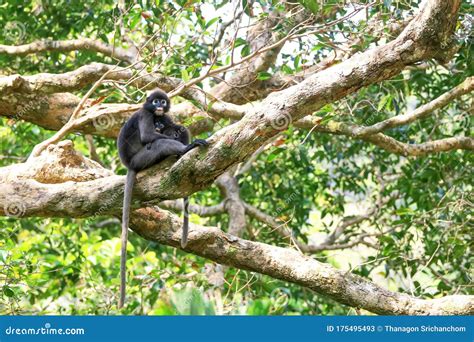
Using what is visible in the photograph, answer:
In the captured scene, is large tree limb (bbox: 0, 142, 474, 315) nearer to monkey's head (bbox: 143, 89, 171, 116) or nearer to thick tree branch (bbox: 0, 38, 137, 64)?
monkey's head (bbox: 143, 89, 171, 116)

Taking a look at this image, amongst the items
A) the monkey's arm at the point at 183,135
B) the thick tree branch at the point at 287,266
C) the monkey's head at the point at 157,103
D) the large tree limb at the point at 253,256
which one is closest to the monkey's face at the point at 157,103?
the monkey's head at the point at 157,103

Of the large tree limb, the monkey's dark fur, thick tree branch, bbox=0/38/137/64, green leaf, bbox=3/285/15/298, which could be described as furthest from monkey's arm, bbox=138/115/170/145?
thick tree branch, bbox=0/38/137/64

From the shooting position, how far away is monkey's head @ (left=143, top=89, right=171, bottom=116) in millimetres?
4488

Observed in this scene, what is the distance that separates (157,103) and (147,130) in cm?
29

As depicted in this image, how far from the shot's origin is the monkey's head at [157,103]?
4488mm

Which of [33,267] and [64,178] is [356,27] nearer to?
[64,178]

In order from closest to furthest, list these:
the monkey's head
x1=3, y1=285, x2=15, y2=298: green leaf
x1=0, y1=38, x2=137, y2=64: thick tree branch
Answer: x1=3, y1=285, x2=15, y2=298: green leaf, the monkey's head, x1=0, y1=38, x2=137, y2=64: thick tree branch

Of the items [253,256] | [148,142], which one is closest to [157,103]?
[148,142]

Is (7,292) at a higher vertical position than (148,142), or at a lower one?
lower

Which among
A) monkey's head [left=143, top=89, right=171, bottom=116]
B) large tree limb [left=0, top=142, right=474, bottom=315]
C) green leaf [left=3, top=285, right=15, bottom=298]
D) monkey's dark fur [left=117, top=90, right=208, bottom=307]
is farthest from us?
monkey's head [left=143, top=89, right=171, bottom=116]

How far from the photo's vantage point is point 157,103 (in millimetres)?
4523

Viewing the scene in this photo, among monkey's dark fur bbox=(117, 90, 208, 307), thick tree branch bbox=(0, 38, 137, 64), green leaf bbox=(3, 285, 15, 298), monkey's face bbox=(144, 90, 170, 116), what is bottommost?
green leaf bbox=(3, 285, 15, 298)

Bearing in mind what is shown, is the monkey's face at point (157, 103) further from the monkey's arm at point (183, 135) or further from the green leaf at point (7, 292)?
the green leaf at point (7, 292)

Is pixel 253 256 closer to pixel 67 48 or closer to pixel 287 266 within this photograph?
pixel 287 266
